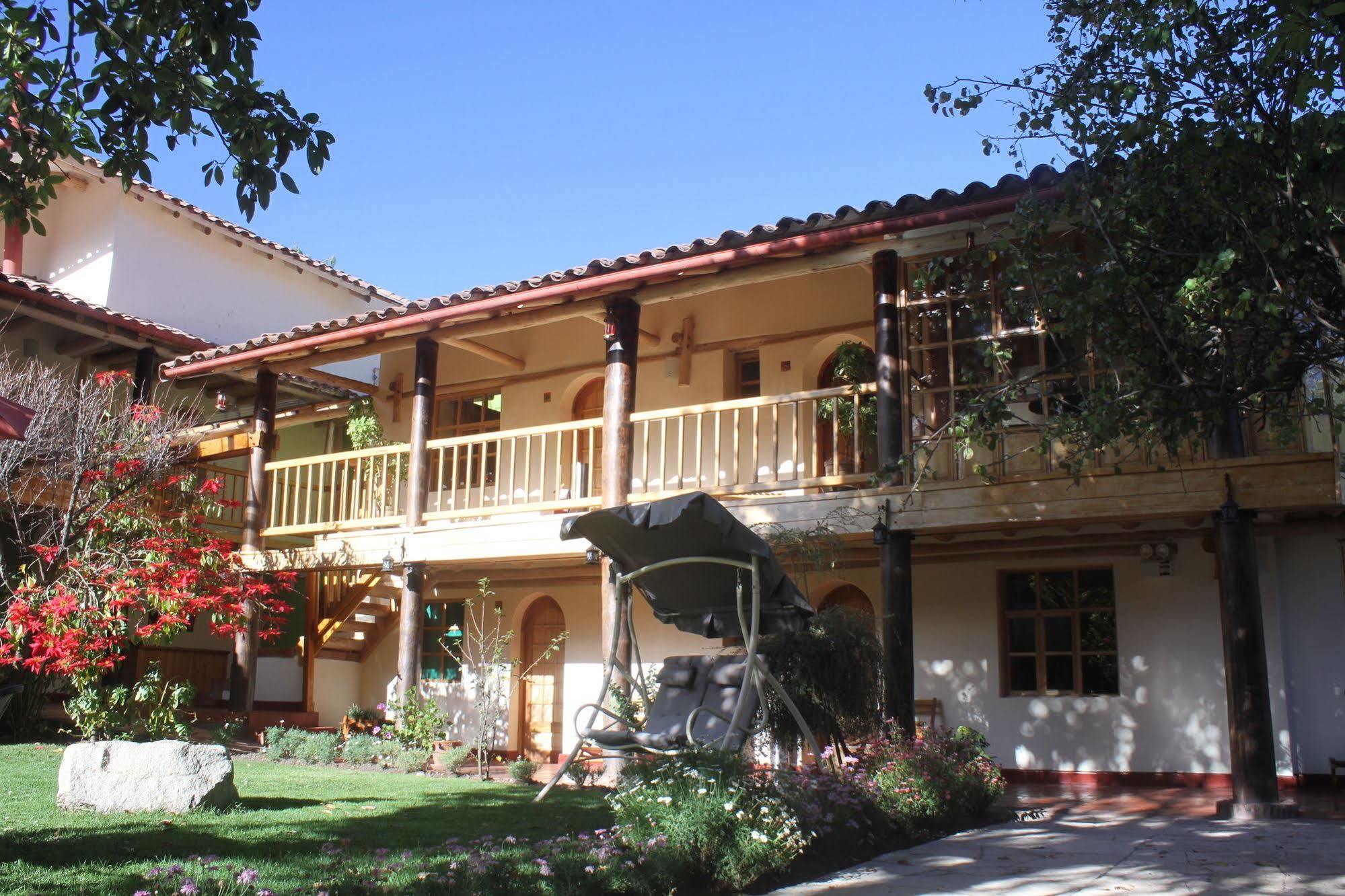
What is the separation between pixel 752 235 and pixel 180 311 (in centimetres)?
1121

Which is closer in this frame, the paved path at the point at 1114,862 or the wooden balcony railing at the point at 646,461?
the paved path at the point at 1114,862

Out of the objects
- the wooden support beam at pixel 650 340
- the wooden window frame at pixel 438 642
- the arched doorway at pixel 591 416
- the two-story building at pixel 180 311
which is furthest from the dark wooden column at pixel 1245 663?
the two-story building at pixel 180 311

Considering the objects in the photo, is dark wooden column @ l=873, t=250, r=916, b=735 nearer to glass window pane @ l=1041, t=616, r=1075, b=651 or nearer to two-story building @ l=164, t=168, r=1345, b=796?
two-story building @ l=164, t=168, r=1345, b=796

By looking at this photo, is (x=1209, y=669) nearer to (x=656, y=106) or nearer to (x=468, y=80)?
(x=656, y=106)

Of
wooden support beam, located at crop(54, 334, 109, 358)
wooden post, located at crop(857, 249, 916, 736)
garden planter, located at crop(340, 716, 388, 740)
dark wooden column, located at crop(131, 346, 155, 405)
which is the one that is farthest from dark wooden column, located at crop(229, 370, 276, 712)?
wooden post, located at crop(857, 249, 916, 736)

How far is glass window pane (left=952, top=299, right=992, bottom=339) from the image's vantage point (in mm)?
10469

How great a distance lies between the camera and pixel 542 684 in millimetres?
14562

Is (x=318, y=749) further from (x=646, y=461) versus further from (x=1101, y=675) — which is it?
(x=1101, y=675)

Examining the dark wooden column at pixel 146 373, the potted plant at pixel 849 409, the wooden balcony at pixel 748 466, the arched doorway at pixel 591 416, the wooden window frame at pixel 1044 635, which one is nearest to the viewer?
A: the wooden balcony at pixel 748 466

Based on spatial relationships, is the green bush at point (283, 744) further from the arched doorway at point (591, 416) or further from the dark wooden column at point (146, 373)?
the dark wooden column at point (146, 373)

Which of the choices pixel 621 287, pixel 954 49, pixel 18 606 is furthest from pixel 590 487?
pixel 954 49

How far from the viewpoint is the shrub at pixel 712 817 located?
5.61 m

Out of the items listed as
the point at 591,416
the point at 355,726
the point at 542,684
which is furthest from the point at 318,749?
the point at 591,416

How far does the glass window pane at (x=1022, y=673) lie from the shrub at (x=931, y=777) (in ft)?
9.56
